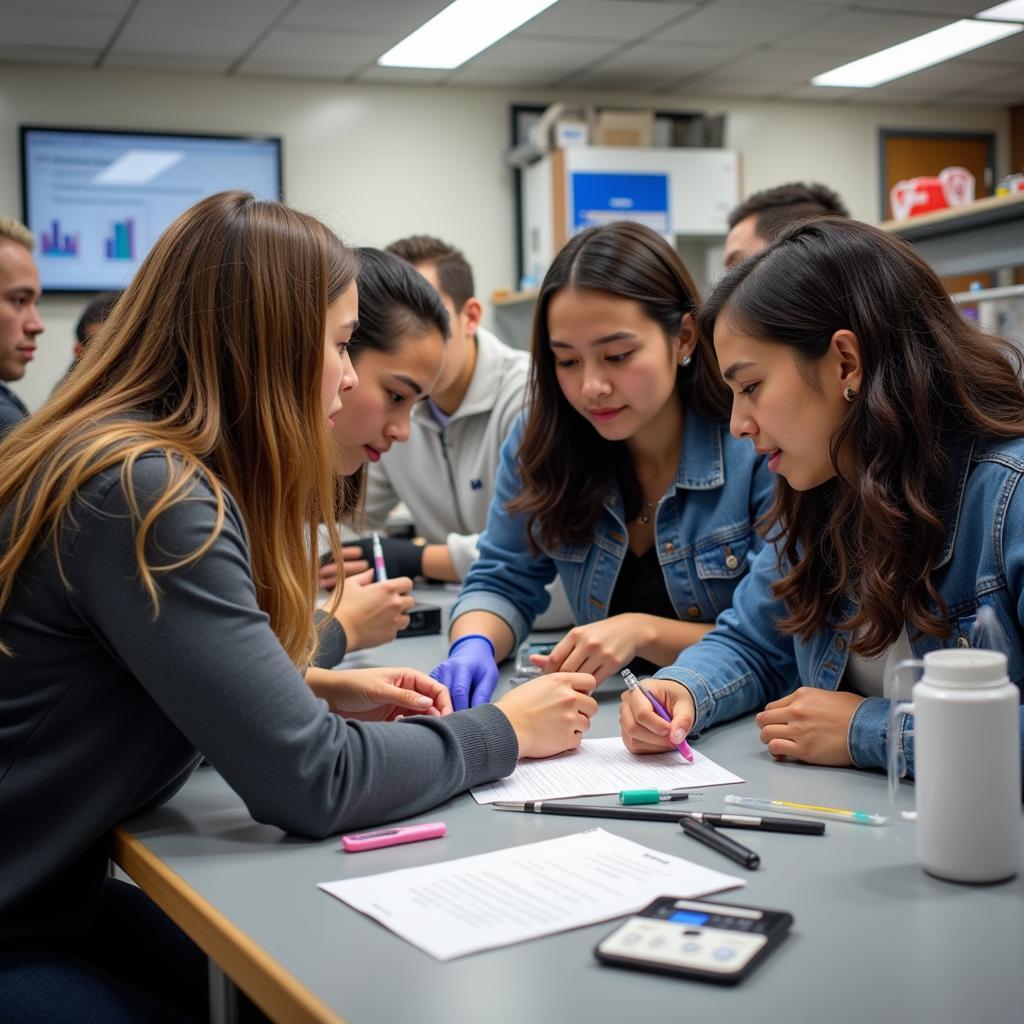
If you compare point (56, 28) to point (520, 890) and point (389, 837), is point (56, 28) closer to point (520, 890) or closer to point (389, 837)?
point (389, 837)

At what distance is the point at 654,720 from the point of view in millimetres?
1180

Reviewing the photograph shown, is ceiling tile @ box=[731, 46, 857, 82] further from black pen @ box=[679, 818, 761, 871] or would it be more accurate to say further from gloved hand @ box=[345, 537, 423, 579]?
black pen @ box=[679, 818, 761, 871]

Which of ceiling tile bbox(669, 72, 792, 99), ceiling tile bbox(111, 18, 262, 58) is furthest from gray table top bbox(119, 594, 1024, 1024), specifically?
ceiling tile bbox(669, 72, 792, 99)

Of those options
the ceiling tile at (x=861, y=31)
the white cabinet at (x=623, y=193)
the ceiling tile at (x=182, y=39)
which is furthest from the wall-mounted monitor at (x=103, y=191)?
the ceiling tile at (x=861, y=31)

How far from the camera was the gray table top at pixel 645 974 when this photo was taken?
68 centimetres

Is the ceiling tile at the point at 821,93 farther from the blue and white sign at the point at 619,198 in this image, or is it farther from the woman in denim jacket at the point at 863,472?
the woman in denim jacket at the point at 863,472

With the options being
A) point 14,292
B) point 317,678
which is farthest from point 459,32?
point 317,678

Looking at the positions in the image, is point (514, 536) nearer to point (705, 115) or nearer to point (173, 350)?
point (173, 350)

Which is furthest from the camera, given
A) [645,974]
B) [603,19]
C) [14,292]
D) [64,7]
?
[603,19]

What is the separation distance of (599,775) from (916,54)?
568 cm

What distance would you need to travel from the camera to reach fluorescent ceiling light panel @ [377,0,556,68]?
4.80 meters

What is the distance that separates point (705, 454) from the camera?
5.56 ft

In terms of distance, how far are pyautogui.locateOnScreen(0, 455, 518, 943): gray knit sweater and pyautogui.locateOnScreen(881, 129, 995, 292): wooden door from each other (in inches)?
256

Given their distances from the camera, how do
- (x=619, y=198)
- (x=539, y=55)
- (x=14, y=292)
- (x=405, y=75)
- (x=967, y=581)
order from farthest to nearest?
(x=619, y=198), (x=405, y=75), (x=539, y=55), (x=14, y=292), (x=967, y=581)
